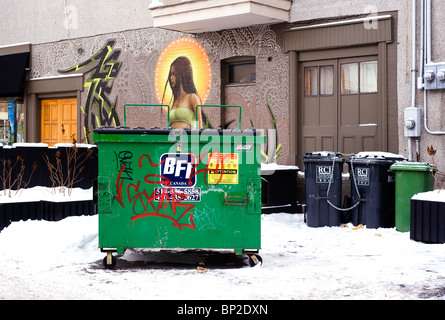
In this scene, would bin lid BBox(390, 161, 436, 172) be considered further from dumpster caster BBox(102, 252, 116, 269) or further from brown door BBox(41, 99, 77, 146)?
brown door BBox(41, 99, 77, 146)

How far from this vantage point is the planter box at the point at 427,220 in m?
8.33

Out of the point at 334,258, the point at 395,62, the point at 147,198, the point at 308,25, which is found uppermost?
the point at 308,25

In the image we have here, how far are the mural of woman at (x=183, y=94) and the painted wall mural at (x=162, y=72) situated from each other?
0.11 meters

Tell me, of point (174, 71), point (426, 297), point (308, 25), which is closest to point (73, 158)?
point (174, 71)

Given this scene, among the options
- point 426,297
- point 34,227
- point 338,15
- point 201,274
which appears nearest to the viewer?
point 426,297

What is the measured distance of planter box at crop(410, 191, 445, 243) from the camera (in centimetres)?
833

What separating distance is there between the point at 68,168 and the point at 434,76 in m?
6.51

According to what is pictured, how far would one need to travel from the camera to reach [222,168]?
271 inches

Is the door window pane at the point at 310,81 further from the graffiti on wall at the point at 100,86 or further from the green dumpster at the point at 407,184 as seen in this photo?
the graffiti on wall at the point at 100,86

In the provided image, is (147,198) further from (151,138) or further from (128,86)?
(128,86)

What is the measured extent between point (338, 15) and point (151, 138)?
21.3 feet

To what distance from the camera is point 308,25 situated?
12.5 meters

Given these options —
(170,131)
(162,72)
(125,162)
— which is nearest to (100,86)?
(162,72)

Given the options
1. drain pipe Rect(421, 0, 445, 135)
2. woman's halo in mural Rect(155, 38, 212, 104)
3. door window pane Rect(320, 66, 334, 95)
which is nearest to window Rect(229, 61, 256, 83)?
woman's halo in mural Rect(155, 38, 212, 104)
